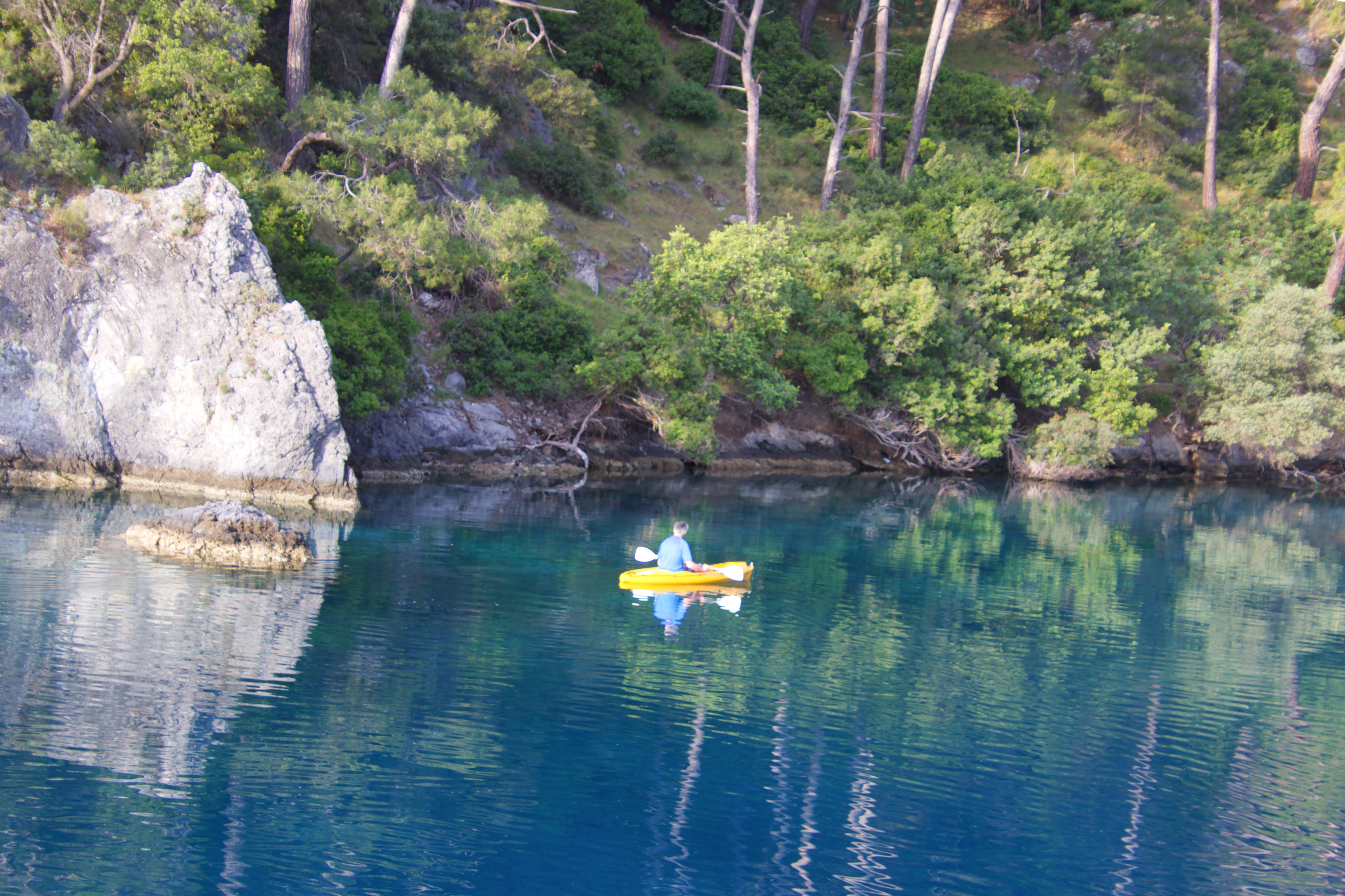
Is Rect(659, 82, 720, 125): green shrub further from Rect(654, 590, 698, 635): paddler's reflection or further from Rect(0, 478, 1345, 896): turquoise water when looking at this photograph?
Rect(654, 590, 698, 635): paddler's reflection

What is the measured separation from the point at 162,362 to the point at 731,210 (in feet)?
91.3

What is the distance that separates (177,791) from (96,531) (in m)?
12.4

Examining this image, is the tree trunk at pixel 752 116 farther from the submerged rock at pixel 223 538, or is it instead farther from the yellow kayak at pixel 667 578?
the submerged rock at pixel 223 538

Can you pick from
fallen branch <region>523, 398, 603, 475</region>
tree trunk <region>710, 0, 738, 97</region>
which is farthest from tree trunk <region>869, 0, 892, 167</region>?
fallen branch <region>523, 398, 603, 475</region>

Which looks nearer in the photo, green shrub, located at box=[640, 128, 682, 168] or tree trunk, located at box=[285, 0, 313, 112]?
tree trunk, located at box=[285, 0, 313, 112]

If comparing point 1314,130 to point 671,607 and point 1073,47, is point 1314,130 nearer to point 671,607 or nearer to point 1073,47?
point 1073,47

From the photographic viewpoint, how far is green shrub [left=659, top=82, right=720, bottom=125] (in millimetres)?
49781

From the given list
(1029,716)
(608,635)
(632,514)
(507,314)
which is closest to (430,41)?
(507,314)

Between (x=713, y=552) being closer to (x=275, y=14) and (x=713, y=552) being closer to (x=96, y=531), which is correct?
(x=96, y=531)

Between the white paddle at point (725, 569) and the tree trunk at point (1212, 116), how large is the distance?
4042cm

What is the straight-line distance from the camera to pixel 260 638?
46.4ft

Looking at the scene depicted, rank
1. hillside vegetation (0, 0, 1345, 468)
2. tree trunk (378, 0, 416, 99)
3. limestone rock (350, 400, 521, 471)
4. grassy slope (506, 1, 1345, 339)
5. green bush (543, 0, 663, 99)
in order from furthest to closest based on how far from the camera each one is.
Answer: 1. green bush (543, 0, 663, 99)
2. grassy slope (506, 1, 1345, 339)
3. tree trunk (378, 0, 416, 99)
4. limestone rock (350, 400, 521, 471)
5. hillside vegetation (0, 0, 1345, 468)

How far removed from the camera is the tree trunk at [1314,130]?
147 ft

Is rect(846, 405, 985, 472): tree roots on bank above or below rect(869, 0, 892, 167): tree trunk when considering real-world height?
below
